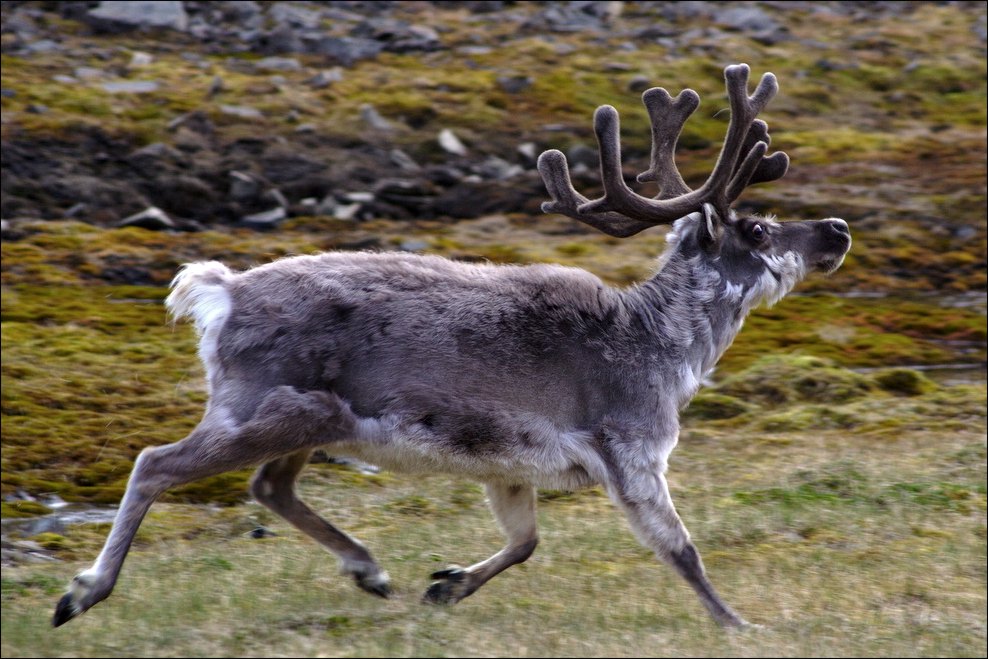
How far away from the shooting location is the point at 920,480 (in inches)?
466

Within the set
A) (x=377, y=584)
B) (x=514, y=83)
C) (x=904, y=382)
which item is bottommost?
(x=514, y=83)

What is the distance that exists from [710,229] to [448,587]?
2.78m

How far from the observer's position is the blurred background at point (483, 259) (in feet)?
26.8

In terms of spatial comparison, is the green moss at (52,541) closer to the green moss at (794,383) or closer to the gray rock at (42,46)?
the green moss at (794,383)

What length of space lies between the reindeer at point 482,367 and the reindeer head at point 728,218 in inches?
0.6

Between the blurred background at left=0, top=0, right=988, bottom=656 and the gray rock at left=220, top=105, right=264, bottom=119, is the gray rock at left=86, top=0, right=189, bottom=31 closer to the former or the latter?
the blurred background at left=0, top=0, right=988, bottom=656

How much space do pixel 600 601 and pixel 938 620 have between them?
77.6 inches

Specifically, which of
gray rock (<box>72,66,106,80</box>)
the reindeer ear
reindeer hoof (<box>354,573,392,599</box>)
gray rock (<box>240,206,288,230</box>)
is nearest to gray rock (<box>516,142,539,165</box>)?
gray rock (<box>240,206,288,230</box>)

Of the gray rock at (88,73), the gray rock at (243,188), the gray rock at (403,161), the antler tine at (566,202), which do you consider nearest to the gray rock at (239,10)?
the gray rock at (88,73)

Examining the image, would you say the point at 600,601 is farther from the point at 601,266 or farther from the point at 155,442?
the point at 601,266

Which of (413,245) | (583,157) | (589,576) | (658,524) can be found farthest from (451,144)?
(658,524)

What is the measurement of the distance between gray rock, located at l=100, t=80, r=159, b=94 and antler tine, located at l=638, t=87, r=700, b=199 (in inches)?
799

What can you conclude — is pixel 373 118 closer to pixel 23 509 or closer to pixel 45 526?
pixel 23 509

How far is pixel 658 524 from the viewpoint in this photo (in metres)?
8.02
